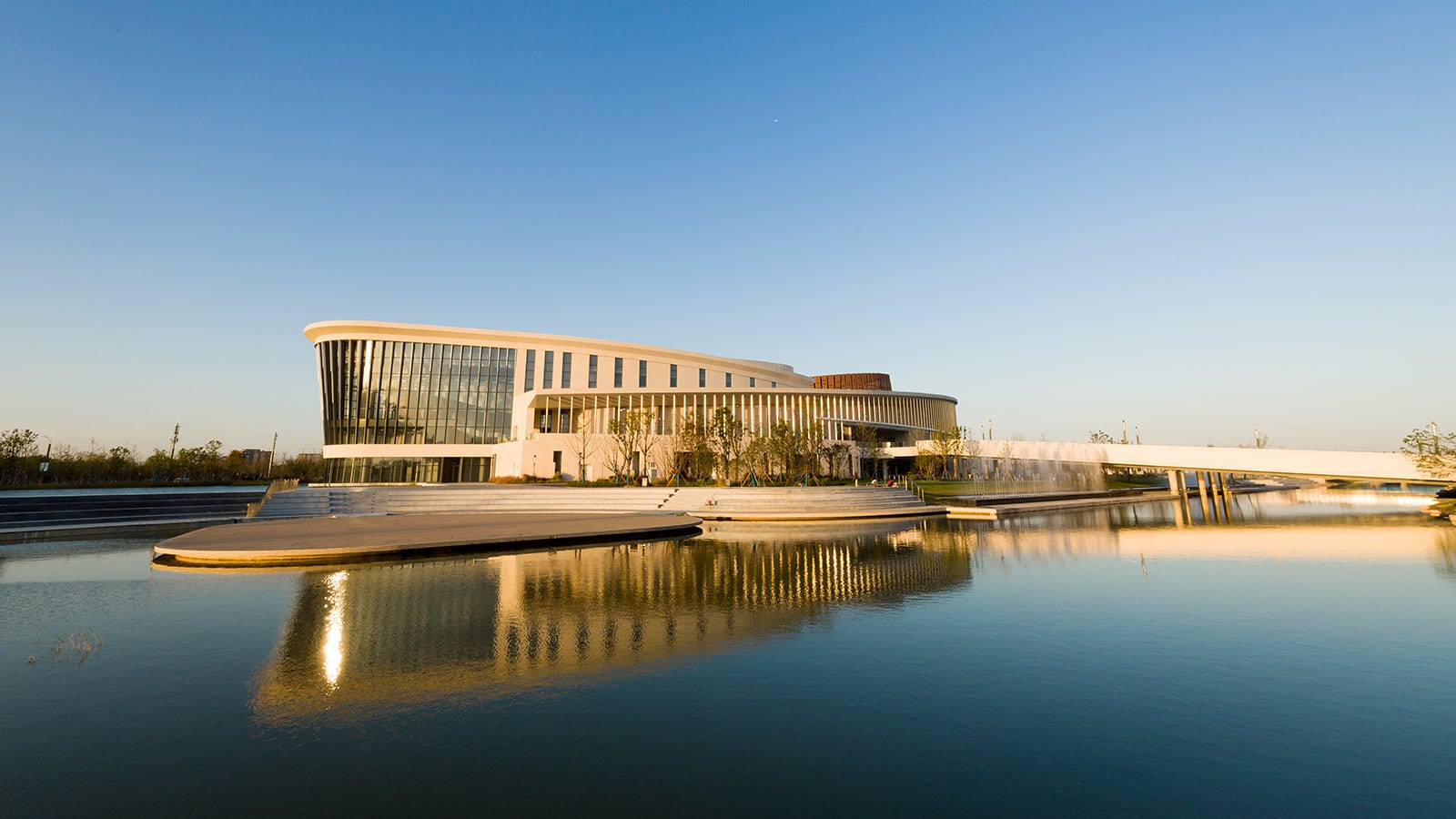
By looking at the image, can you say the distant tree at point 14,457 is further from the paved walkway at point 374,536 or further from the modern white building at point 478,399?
the paved walkway at point 374,536

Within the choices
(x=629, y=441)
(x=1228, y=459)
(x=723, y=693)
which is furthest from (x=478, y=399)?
(x=1228, y=459)

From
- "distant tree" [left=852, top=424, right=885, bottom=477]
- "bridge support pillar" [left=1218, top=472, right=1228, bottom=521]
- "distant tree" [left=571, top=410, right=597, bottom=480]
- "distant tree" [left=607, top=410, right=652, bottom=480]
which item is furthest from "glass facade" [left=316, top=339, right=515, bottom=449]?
"bridge support pillar" [left=1218, top=472, right=1228, bottom=521]

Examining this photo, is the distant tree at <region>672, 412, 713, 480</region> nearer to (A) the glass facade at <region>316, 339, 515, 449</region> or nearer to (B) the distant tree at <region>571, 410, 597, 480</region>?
(B) the distant tree at <region>571, 410, 597, 480</region>

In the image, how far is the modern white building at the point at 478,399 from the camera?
→ 60625mm

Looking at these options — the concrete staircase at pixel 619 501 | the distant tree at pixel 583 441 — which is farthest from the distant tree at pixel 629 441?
the concrete staircase at pixel 619 501

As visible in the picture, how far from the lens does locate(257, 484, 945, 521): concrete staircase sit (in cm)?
3544

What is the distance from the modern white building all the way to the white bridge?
58.3 ft

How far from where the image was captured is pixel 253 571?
17.5m

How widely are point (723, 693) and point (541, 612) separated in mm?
5947

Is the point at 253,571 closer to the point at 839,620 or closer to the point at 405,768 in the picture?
the point at 405,768

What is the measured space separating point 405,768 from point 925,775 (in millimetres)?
5446

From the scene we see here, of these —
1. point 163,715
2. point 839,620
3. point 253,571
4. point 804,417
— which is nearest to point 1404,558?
point 839,620

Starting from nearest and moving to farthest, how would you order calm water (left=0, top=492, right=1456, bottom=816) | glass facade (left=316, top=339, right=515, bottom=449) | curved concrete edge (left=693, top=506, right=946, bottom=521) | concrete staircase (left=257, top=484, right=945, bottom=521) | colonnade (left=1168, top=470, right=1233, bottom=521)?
calm water (left=0, top=492, right=1456, bottom=816) → curved concrete edge (left=693, top=506, right=946, bottom=521) → concrete staircase (left=257, top=484, right=945, bottom=521) → colonnade (left=1168, top=470, right=1233, bottom=521) → glass facade (left=316, top=339, right=515, bottom=449)

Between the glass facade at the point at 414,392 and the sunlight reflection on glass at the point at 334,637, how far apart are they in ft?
177
